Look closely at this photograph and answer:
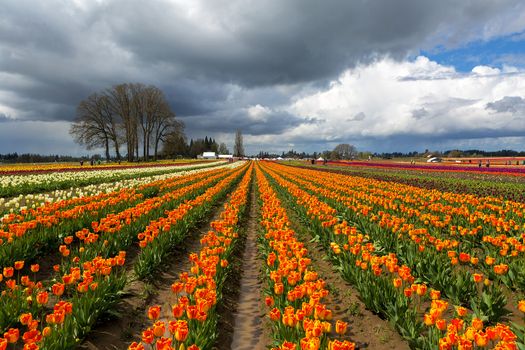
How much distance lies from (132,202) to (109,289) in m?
7.92

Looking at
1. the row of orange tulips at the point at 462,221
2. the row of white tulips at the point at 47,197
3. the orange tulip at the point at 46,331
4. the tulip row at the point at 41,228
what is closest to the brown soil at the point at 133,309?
the orange tulip at the point at 46,331

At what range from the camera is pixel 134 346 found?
8.80ft

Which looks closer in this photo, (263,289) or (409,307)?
(409,307)

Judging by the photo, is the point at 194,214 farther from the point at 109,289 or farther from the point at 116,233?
the point at 109,289

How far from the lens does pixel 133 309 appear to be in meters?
4.76

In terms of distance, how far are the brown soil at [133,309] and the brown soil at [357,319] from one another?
2.77 m

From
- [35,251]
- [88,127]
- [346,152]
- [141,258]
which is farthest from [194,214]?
[346,152]

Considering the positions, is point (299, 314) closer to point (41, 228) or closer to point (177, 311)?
point (177, 311)

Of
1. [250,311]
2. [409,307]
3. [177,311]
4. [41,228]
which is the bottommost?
Result: [250,311]

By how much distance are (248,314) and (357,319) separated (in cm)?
170

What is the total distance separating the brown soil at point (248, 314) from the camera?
413cm

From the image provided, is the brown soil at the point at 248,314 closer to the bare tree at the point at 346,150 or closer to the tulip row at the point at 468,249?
the tulip row at the point at 468,249

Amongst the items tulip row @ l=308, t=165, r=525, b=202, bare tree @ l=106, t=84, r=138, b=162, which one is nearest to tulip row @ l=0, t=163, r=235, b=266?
tulip row @ l=308, t=165, r=525, b=202

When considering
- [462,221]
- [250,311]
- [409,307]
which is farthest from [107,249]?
[462,221]
